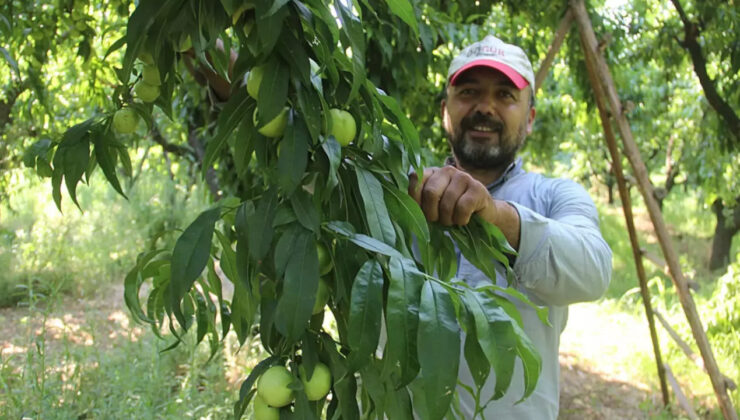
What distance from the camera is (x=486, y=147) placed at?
1.80 m

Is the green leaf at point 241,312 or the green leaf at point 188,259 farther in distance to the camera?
the green leaf at point 241,312

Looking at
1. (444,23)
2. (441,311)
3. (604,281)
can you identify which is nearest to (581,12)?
(444,23)

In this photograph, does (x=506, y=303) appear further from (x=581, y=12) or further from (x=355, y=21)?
(x=581, y=12)

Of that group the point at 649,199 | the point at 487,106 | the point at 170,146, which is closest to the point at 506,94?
the point at 487,106

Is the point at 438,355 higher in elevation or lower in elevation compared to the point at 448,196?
lower

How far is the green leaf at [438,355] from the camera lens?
55 centimetres

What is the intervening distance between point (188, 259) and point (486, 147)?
128cm

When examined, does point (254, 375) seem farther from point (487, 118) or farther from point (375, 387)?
point (487, 118)

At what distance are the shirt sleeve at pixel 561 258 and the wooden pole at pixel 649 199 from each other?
1.03 m

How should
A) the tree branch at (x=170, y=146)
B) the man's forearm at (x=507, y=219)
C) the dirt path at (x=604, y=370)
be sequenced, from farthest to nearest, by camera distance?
the tree branch at (x=170, y=146) < the dirt path at (x=604, y=370) < the man's forearm at (x=507, y=219)

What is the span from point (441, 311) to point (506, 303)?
0.16 metres

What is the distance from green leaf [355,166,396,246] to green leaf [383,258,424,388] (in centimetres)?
9

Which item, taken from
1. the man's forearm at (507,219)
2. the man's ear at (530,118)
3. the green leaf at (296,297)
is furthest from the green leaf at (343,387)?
the man's ear at (530,118)

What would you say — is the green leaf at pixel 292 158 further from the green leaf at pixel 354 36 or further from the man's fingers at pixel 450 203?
the man's fingers at pixel 450 203
